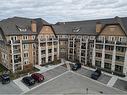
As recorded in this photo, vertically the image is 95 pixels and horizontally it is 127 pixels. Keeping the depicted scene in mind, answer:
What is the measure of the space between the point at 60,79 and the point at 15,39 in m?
18.9

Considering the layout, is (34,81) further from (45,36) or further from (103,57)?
(103,57)

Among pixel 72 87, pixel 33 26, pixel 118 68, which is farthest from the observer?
pixel 33 26

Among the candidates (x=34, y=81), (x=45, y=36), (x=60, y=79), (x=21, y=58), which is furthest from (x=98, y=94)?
(x=45, y=36)

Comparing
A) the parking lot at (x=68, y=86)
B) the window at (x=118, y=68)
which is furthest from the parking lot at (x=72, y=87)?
the window at (x=118, y=68)

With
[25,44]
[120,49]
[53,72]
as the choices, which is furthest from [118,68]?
[25,44]

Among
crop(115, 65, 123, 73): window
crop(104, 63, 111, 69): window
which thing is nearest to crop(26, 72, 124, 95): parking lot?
crop(104, 63, 111, 69): window

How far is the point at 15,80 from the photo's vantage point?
A: 1216 inches

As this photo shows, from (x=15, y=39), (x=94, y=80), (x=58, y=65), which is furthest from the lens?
(x=58, y=65)

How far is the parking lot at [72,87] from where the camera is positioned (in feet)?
86.1

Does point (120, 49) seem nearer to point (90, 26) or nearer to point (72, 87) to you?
point (90, 26)

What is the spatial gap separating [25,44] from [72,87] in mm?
21023

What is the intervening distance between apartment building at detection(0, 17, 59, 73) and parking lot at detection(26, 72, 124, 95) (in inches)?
525

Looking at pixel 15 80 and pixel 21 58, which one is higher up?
pixel 21 58

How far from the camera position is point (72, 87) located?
28.1 metres
